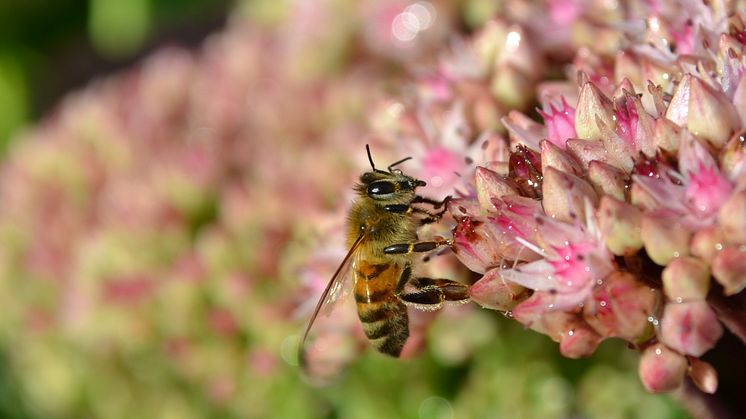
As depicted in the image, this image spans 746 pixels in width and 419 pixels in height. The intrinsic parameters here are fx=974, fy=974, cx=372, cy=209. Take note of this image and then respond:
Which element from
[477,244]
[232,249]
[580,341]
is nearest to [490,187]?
[477,244]

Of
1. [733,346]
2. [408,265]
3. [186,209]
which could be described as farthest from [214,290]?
[733,346]

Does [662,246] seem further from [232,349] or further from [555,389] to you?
[232,349]

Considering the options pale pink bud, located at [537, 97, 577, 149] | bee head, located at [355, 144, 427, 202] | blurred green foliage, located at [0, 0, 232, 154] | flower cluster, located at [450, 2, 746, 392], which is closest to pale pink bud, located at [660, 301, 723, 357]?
flower cluster, located at [450, 2, 746, 392]

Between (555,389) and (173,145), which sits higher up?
(173,145)

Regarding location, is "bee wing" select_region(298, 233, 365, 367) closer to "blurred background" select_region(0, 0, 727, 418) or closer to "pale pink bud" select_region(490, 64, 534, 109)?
"blurred background" select_region(0, 0, 727, 418)

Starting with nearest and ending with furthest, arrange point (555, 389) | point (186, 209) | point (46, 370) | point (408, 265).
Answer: point (408, 265) < point (555, 389) < point (186, 209) < point (46, 370)

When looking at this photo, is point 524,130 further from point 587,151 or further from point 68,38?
point 68,38
